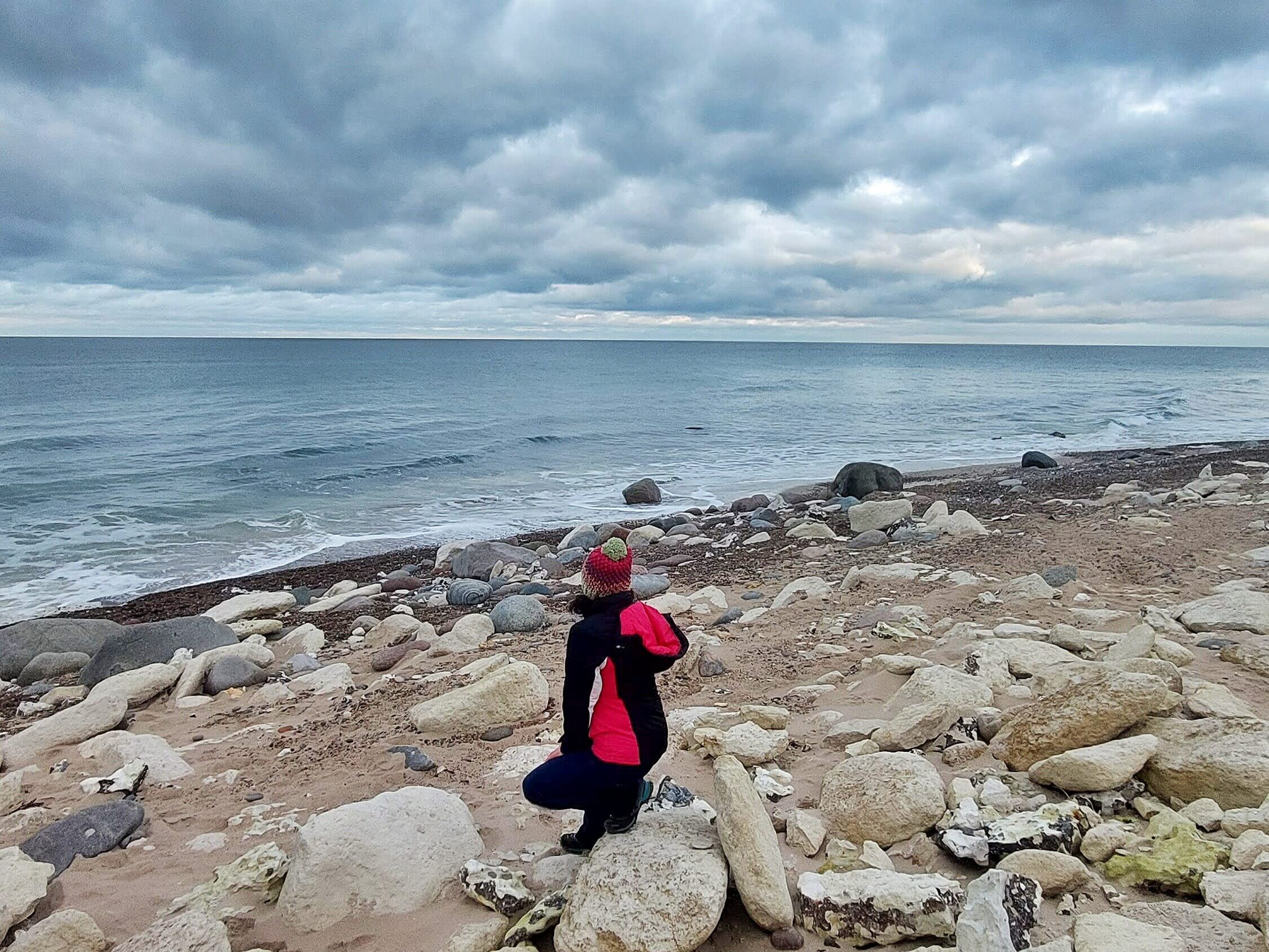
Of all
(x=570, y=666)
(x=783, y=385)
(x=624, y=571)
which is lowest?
(x=783, y=385)

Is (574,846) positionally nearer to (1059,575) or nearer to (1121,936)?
(1121,936)

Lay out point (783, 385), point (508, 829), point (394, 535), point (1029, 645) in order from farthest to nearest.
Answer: point (783, 385) < point (394, 535) < point (1029, 645) < point (508, 829)

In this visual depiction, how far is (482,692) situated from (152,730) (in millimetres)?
3234

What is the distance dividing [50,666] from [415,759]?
7037 millimetres

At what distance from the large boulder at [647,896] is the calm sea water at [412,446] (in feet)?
45.9

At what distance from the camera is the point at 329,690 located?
295 inches

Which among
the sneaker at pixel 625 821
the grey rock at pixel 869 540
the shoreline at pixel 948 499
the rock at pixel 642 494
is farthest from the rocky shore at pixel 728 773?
the rock at pixel 642 494

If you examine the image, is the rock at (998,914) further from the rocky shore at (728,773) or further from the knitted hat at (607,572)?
the knitted hat at (607,572)

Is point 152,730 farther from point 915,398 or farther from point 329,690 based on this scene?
point 915,398

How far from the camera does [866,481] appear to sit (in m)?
20.1

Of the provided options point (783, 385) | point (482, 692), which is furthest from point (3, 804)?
point (783, 385)

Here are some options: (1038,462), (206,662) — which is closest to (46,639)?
(206,662)

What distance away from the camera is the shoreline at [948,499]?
13195mm

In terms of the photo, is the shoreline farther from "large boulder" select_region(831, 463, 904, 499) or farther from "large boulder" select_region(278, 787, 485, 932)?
"large boulder" select_region(278, 787, 485, 932)
